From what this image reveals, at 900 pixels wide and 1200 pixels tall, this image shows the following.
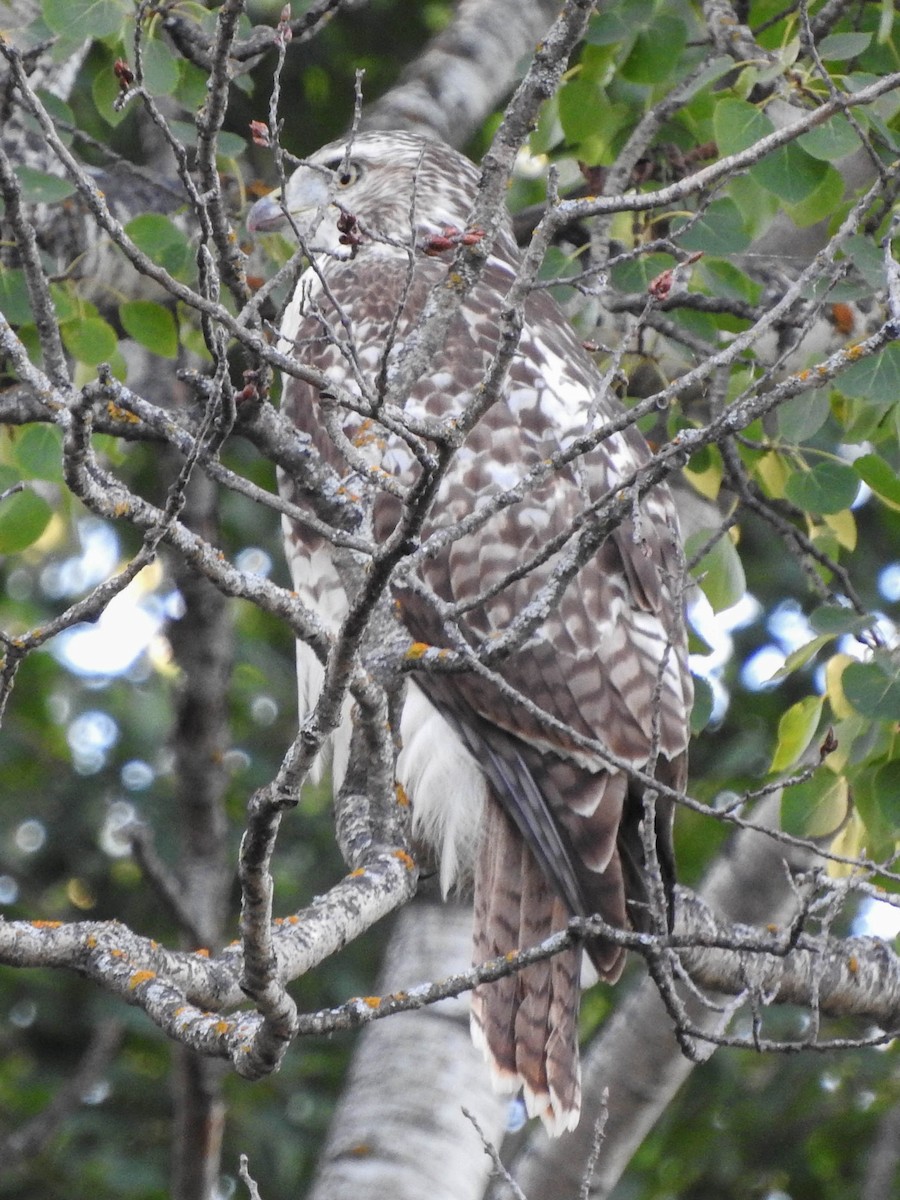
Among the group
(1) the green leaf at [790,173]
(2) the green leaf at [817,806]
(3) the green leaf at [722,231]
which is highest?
(1) the green leaf at [790,173]

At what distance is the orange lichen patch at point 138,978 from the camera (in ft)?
6.82

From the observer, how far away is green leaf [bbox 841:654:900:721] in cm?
288

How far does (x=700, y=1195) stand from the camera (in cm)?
563

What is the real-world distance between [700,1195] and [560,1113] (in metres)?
2.77

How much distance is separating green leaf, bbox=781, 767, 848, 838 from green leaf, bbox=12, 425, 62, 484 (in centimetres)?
147

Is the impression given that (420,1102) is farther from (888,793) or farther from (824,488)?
(824,488)

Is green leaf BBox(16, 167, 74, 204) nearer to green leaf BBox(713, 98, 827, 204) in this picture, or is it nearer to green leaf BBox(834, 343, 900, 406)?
green leaf BBox(713, 98, 827, 204)

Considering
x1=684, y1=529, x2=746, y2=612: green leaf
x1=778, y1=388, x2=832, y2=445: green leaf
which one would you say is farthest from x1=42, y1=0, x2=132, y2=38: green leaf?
x1=684, y1=529, x2=746, y2=612: green leaf

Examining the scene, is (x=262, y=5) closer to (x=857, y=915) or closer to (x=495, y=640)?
(x=857, y=915)

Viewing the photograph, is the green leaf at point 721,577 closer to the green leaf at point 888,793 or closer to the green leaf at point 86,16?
the green leaf at point 888,793

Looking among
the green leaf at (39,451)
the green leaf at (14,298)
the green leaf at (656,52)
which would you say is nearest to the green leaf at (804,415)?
the green leaf at (656,52)

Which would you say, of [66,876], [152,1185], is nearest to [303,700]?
[152,1185]

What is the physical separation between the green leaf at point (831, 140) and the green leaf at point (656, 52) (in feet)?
2.24

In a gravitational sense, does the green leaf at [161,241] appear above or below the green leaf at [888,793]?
above
